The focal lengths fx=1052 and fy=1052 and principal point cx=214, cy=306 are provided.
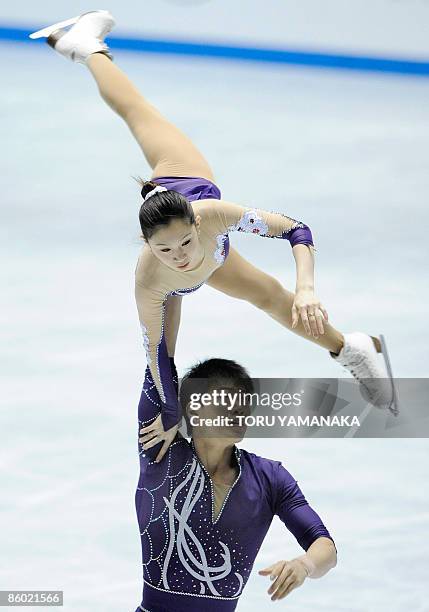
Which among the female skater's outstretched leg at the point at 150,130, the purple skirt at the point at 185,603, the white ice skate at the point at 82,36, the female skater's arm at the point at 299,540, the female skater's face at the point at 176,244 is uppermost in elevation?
the white ice skate at the point at 82,36

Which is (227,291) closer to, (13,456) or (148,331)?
(148,331)

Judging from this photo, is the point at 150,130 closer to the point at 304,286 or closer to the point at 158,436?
the point at 304,286

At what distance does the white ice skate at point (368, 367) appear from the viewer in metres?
3.54

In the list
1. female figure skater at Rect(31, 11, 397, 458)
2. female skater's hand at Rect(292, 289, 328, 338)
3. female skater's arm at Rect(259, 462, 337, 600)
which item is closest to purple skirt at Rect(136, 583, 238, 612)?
female skater's arm at Rect(259, 462, 337, 600)

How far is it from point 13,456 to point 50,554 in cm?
57

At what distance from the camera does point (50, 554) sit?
3.14 metres

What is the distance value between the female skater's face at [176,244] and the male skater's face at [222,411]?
0.43 meters

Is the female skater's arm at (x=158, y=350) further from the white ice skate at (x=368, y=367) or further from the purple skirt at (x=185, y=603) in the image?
the white ice skate at (x=368, y=367)

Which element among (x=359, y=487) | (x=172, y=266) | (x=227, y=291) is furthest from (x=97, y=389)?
(x=172, y=266)

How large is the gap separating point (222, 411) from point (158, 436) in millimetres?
186

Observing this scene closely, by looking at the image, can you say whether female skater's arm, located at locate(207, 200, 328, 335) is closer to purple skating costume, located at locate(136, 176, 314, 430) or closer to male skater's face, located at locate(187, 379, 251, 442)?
purple skating costume, located at locate(136, 176, 314, 430)

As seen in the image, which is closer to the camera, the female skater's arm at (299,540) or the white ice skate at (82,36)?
the female skater's arm at (299,540)

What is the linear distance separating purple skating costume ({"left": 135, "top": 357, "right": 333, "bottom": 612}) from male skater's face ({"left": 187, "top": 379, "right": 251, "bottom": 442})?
9 centimetres

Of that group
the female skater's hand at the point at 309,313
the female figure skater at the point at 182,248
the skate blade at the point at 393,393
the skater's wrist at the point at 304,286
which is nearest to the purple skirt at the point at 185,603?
the female figure skater at the point at 182,248
